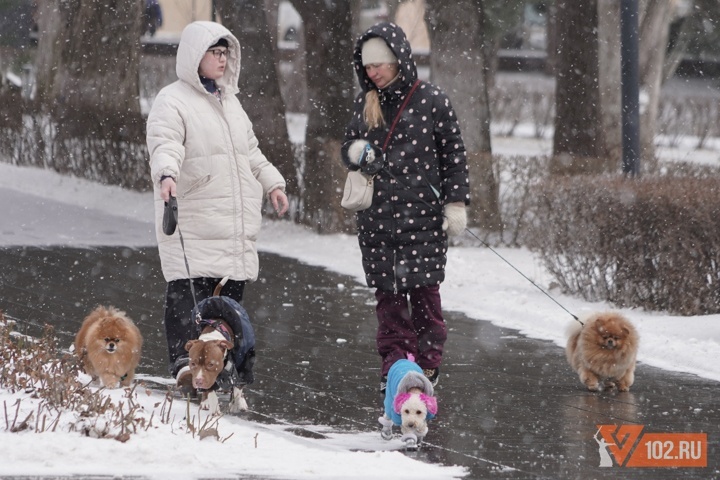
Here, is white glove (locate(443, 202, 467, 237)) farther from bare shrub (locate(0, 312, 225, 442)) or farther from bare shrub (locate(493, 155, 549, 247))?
bare shrub (locate(493, 155, 549, 247))

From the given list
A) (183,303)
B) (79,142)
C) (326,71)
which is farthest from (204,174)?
(79,142)

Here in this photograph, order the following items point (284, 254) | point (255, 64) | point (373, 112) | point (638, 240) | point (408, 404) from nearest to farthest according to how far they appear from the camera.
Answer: point (408, 404) → point (373, 112) → point (638, 240) → point (284, 254) → point (255, 64)

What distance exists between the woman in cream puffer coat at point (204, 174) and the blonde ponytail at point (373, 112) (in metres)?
0.68

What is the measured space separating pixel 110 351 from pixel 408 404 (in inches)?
75.7

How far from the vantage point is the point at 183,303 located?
7.25 metres

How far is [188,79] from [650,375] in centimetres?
352

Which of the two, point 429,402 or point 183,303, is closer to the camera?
point 429,402

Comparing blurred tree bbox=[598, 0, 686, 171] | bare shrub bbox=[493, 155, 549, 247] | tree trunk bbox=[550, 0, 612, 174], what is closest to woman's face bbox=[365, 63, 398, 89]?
bare shrub bbox=[493, 155, 549, 247]

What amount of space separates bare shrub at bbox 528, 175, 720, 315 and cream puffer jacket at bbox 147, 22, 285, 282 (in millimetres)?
4248

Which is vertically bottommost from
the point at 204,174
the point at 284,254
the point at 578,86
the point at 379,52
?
the point at 284,254

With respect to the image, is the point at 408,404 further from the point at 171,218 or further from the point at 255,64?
the point at 255,64

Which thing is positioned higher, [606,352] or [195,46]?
[195,46]

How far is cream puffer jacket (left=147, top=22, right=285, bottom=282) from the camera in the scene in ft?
23.0

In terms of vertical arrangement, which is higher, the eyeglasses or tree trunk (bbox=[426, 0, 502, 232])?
the eyeglasses
